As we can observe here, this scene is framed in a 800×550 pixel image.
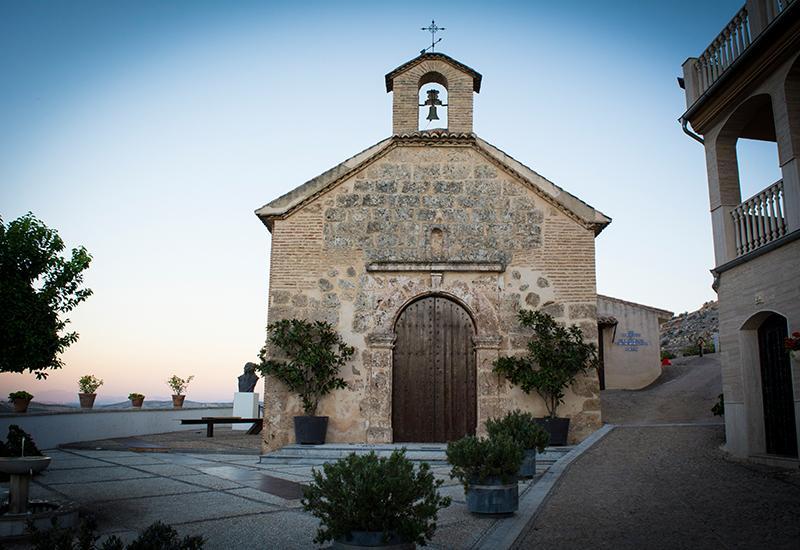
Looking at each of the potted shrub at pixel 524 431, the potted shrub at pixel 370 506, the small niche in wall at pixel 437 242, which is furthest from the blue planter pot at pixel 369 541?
the small niche in wall at pixel 437 242

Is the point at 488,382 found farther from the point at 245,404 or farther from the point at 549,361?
the point at 245,404

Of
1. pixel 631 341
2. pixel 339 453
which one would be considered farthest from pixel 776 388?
pixel 631 341

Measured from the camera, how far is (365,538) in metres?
4.44

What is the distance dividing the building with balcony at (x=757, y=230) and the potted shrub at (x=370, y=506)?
6.56 m

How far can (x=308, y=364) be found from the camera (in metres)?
12.2

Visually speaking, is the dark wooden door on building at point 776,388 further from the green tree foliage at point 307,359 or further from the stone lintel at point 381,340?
the green tree foliage at point 307,359

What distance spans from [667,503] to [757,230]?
532 cm

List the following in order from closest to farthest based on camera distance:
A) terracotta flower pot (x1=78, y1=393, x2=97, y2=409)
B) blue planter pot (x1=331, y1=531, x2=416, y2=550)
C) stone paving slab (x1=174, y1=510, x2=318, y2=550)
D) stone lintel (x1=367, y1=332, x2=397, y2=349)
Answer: blue planter pot (x1=331, y1=531, x2=416, y2=550)
stone paving slab (x1=174, y1=510, x2=318, y2=550)
stone lintel (x1=367, y1=332, x2=397, y2=349)
terracotta flower pot (x1=78, y1=393, x2=97, y2=409)

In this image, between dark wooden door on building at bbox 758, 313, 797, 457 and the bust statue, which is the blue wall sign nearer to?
dark wooden door on building at bbox 758, 313, 797, 457

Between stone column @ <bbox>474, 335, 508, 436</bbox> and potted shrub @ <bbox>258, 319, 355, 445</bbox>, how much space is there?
2611 mm

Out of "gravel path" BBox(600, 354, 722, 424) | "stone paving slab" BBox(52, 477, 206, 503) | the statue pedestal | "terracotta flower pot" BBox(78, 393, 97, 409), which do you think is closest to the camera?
"stone paving slab" BBox(52, 477, 206, 503)

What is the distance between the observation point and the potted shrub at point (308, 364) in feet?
40.0

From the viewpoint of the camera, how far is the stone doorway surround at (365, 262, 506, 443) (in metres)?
12.6

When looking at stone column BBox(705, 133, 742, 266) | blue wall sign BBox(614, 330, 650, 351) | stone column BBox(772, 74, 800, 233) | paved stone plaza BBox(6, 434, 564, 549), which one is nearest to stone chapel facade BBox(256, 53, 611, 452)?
paved stone plaza BBox(6, 434, 564, 549)
